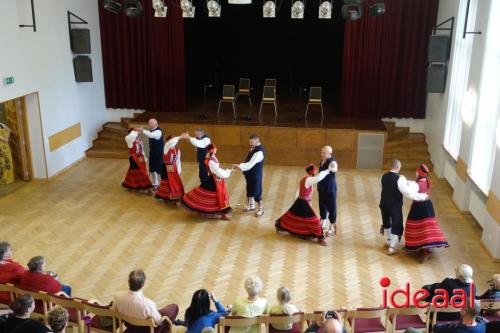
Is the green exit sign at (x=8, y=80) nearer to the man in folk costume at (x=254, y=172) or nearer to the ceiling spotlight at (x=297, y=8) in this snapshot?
the man in folk costume at (x=254, y=172)

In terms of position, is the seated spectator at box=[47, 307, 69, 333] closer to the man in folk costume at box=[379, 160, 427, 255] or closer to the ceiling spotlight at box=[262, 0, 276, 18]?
the man in folk costume at box=[379, 160, 427, 255]

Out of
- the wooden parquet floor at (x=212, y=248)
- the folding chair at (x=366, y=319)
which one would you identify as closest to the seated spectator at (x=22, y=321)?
the wooden parquet floor at (x=212, y=248)

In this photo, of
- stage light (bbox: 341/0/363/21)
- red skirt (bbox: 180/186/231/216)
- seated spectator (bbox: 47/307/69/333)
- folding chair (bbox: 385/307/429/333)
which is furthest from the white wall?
folding chair (bbox: 385/307/429/333)

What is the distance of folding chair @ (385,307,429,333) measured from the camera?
196 inches

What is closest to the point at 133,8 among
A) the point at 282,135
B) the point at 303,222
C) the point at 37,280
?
the point at 282,135

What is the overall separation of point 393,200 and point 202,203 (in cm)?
302

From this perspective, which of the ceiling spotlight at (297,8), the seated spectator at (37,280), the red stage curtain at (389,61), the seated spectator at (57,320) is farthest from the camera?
the red stage curtain at (389,61)

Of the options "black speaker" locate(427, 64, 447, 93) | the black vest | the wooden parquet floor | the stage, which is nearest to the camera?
the wooden parquet floor

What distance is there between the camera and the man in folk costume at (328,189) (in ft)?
25.7

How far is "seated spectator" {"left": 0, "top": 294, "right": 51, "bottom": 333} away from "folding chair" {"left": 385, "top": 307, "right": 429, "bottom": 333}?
3.01 metres

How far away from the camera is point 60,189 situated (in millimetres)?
10477

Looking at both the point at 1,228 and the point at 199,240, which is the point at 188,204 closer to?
the point at 199,240

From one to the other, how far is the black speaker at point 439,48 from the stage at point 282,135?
6.10ft

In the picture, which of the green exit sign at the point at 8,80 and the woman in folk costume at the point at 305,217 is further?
the green exit sign at the point at 8,80
